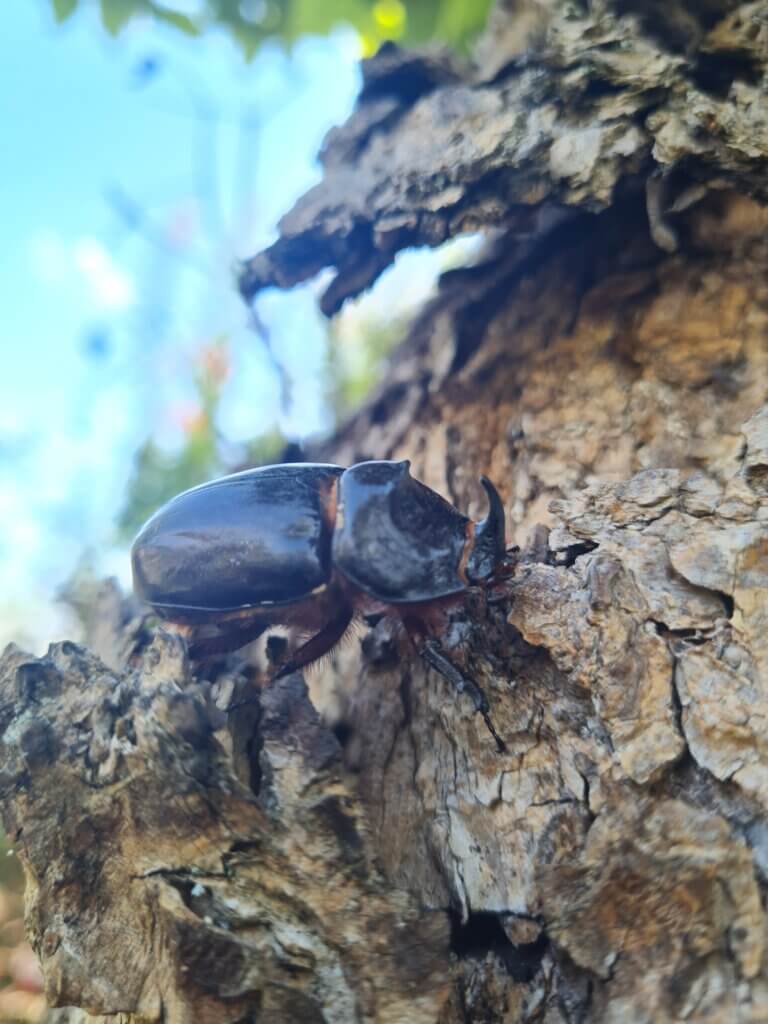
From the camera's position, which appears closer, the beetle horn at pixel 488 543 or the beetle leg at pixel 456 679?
the beetle leg at pixel 456 679

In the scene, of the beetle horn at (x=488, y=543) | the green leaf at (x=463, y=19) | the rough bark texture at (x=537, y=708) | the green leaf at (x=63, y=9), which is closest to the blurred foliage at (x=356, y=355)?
the green leaf at (x=463, y=19)

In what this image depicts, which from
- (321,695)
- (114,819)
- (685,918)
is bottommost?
(321,695)

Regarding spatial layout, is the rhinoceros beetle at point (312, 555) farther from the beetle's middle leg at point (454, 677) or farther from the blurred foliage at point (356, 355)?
the blurred foliage at point (356, 355)

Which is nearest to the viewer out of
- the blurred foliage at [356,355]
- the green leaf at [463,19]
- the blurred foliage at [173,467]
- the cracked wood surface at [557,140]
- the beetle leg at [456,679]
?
the beetle leg at [456,679]

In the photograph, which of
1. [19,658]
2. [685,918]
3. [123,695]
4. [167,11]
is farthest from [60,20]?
[685,918]

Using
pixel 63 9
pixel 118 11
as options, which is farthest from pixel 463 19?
pixel 63 9

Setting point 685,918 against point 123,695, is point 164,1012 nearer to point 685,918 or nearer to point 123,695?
point 123,695

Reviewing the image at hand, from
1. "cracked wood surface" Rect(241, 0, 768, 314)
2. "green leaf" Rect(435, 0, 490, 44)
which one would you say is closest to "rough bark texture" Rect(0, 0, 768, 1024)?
"cracked wood surface" Rect(241, 0, 768, 314)
